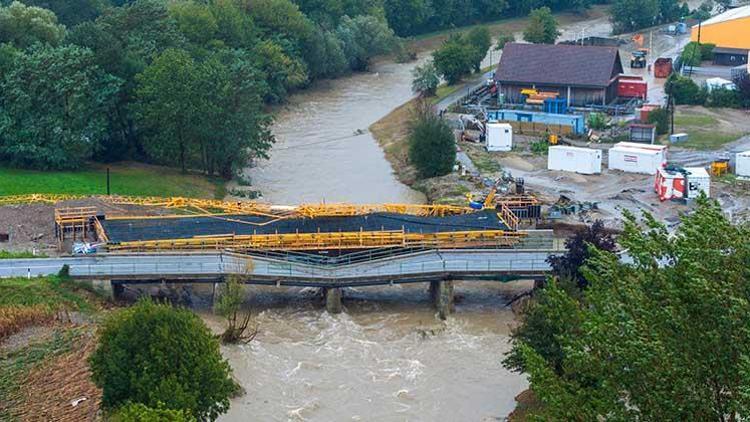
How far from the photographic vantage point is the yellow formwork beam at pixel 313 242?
38.1 metres

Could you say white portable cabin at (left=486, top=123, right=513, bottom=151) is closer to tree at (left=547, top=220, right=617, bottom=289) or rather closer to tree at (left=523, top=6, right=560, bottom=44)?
tree at (left=547, top=220, right=617, bottom=289)

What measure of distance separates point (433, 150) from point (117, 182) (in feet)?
42.6

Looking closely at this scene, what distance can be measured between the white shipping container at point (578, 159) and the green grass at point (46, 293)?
22357mm

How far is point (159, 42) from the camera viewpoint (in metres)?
57.9

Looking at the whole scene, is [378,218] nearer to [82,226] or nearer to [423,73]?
[82,226]

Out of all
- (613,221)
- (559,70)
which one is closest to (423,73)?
(559,70)

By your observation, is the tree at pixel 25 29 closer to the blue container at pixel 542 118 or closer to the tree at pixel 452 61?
the blue container at pixel 542 118

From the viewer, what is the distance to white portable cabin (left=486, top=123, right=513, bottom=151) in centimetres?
5512

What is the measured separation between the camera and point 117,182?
160 feet

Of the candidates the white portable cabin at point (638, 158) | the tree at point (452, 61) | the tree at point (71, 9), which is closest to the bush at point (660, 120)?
the white portable cabin at point (638, 158)

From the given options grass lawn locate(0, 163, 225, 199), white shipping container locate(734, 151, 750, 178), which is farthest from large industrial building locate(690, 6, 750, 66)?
grass lawn locate(0, 163, 225, 199)

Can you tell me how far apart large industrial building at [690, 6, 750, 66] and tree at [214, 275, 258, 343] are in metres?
48.1

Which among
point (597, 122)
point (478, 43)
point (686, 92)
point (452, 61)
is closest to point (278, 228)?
point (597, 122)

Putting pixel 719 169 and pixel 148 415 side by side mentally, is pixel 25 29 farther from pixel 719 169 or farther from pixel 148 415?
pixel 148 415
